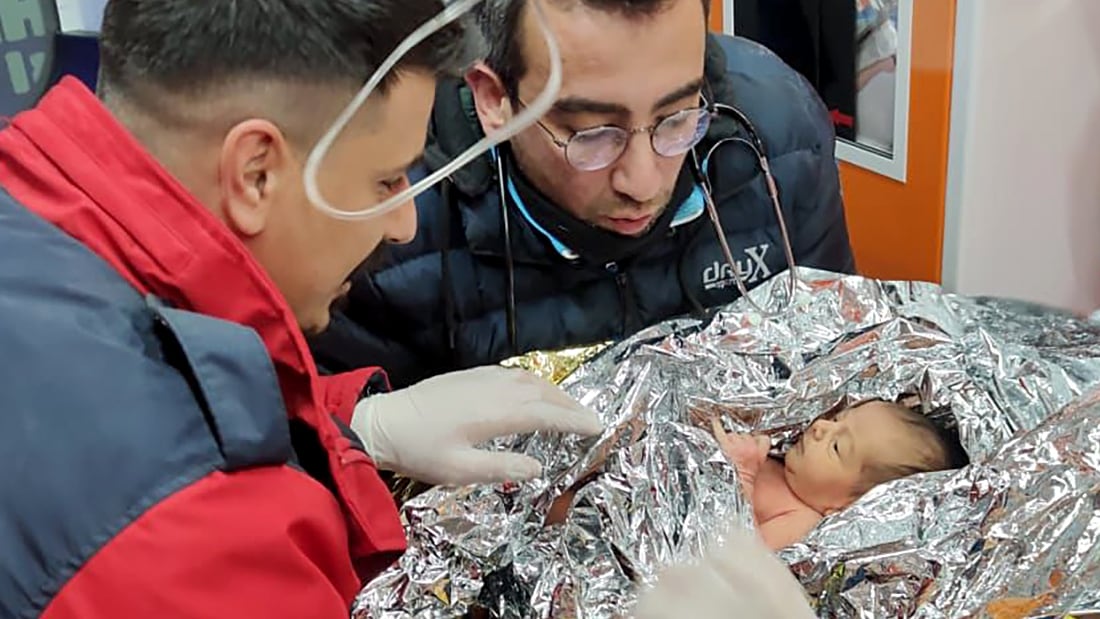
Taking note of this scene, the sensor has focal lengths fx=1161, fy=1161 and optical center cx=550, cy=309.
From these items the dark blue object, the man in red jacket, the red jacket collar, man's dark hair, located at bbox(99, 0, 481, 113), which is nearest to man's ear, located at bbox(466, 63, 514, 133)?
the man in red jacket

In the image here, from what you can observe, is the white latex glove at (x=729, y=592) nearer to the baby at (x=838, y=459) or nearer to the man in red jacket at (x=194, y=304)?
the man in red jacket at (x=194, y=304)

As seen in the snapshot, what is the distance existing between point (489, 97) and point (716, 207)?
35 centimetres

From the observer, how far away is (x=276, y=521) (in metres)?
0.78

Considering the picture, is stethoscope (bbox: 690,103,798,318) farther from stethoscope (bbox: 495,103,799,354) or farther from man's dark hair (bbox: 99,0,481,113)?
man's dark hair (bbox: 99,0,481,113)

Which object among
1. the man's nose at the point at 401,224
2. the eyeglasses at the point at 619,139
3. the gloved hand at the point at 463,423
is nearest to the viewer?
the man's nose at the point at 401,224

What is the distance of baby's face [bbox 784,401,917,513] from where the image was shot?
4.41 ft

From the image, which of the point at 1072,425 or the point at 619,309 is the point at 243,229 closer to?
the point at 619,309

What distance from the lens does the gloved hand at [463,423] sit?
1225 mm

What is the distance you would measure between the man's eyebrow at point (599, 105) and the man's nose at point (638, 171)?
4cm

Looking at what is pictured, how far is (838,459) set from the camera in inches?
53.5

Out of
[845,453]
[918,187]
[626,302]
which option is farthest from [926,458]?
[918,187]

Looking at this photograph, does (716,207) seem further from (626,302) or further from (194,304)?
(194,304)

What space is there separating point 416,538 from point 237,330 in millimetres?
421

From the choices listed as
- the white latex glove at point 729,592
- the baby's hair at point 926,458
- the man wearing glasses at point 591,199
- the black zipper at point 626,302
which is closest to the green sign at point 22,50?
the man wearing glasses at point 591,199
